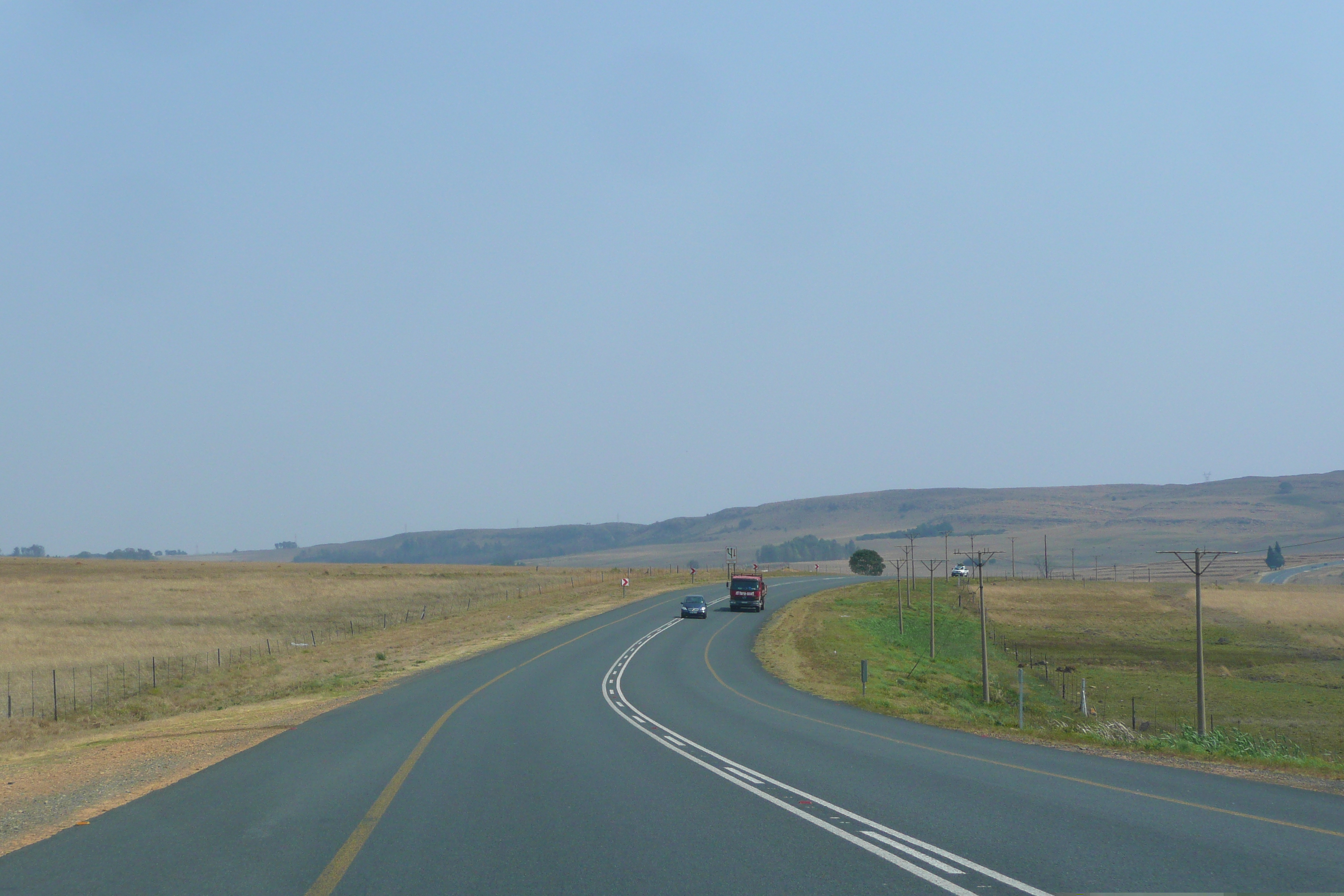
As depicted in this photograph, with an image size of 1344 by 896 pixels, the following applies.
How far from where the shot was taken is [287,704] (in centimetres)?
3109

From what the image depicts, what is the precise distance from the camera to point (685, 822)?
35.6 ft

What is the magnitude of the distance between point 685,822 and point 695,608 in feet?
184

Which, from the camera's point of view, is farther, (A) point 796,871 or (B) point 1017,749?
(B) point 1017,749

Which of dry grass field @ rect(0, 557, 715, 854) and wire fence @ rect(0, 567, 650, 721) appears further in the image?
wire fence @ rect(0, 567, 650, 721)

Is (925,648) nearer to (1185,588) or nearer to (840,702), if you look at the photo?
(840,702)

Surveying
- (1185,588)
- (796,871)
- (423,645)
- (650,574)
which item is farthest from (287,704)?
(1185,588)

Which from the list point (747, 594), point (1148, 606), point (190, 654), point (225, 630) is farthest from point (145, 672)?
point (1148, 606)

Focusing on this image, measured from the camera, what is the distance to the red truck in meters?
72.6

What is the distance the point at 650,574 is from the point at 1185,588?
69.8 m

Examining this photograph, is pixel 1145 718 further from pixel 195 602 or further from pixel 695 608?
pixel 195 602

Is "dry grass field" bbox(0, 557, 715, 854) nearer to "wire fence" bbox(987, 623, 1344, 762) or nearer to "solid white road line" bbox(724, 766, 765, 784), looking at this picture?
"solid white road line" bbox(724, 766, 765, 784)

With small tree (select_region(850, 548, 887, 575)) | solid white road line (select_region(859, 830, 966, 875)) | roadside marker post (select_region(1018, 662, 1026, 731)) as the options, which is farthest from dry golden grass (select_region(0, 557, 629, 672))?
solid white road line (select_region(859, 830, 966, 875))

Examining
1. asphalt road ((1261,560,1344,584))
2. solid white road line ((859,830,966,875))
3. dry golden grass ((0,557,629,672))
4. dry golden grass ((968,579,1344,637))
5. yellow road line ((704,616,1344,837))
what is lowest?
asphalt road ((1261,560,1344,584))

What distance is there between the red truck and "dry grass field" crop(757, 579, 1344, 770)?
3.56m
